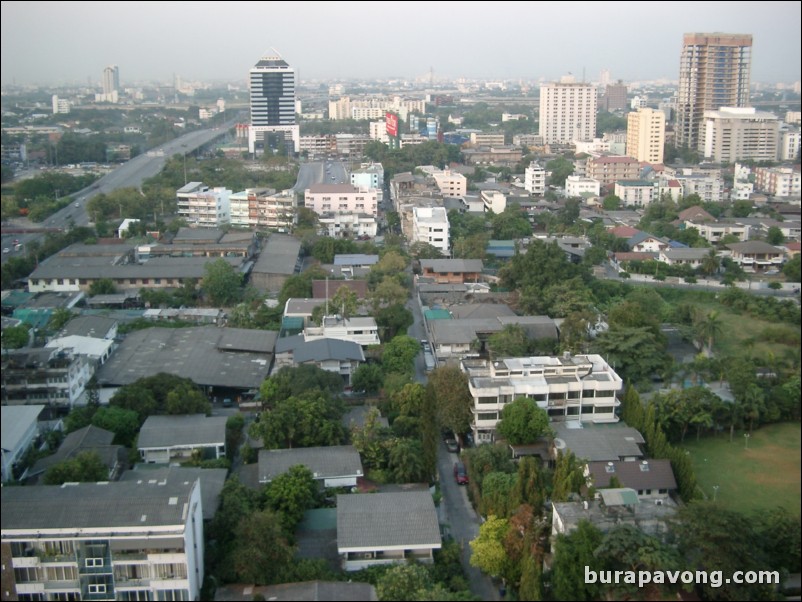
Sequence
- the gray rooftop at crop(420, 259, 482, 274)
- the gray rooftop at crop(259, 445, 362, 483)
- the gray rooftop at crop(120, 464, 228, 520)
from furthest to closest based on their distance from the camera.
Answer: the gray rooftop at crop(420, 259, 482, 274)
the gray rooftop at crop(259, 445, 362, 483)
the gray rooftop at crop(120, 464, 228, 520)

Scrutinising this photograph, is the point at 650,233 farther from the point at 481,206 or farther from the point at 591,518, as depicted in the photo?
the point at 591,518

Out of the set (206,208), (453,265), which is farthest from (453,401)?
(206,208)

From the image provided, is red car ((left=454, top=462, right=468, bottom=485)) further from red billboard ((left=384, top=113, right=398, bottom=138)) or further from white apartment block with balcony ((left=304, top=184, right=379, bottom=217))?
red billboard ((left=384, top=113, right=398, bottom=138))

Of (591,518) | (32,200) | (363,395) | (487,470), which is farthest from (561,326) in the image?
(32,200)

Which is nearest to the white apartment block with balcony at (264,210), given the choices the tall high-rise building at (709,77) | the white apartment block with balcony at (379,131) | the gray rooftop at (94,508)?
the gray rooftop at (94,508)

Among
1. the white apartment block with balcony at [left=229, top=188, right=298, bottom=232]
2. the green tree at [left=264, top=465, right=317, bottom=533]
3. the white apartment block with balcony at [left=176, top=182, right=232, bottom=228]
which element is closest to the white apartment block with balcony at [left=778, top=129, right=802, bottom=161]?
the white apartment block with balcony at [left=229, top=188, right=298, bottom=232]

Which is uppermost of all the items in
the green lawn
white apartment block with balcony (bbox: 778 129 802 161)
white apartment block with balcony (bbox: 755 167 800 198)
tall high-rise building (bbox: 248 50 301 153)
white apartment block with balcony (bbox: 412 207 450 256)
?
tall high-rise building (bbox: 248 50 301 153)

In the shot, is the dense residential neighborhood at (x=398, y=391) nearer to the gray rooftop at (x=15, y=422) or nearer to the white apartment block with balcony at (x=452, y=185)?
the gray rooftop at (x=15, y=422)
